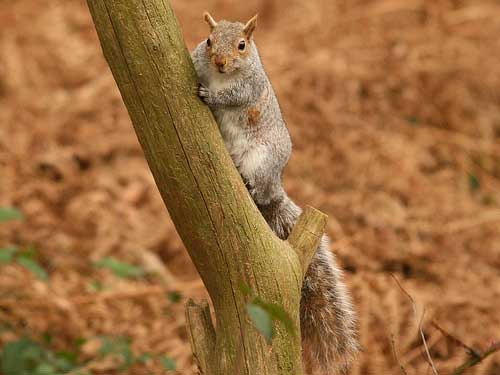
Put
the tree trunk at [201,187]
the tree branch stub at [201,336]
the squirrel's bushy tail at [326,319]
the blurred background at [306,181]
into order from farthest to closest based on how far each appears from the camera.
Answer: the blurred background at [306,181] → the squirrel's bushy tail at [326,319] → the tree branch stub at [201,336] → the tree trunk at [201,187]

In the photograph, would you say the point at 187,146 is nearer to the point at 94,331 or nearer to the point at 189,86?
the point at 189,86

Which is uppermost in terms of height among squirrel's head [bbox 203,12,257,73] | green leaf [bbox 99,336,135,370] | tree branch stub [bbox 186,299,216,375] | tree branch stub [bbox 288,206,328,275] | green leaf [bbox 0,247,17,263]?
squirrel's head [bbox 203,12,257,73]

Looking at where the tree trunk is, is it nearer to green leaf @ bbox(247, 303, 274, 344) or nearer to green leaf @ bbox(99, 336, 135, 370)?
green leaf @ bbox(247, 303, 274, 344)

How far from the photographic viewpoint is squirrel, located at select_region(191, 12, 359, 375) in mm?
2188

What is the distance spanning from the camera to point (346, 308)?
2.35 m

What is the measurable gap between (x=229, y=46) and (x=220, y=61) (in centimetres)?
7

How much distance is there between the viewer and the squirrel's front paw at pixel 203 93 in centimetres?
195

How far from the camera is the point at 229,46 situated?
7.09 ft

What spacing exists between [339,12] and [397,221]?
7.86 feet

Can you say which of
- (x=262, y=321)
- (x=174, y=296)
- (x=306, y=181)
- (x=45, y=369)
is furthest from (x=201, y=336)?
(x=306, y=181)

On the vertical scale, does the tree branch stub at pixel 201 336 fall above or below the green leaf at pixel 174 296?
below

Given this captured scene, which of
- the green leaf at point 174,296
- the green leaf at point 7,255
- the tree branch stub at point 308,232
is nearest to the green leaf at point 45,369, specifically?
the green leaf at point 7,255

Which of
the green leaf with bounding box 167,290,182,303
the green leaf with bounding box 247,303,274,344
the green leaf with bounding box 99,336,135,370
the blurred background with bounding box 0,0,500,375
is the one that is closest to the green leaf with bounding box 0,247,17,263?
the blurred background with bounding box 0,0,500,375

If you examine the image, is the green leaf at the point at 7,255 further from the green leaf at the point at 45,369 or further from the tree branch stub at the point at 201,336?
the tree branch stub at the point at 201,336
